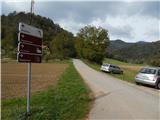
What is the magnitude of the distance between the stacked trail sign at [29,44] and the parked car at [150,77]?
43.6 feet

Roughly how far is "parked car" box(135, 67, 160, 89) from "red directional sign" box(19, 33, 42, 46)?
13330 mm

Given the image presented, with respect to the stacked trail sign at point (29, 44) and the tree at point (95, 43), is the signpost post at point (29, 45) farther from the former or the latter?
the tree at point (95, 43)

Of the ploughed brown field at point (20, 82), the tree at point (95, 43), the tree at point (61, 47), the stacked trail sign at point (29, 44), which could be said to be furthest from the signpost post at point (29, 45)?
the tree at point (61, 47)

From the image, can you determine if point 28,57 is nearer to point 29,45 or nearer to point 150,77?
point 29,45

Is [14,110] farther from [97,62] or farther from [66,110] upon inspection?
[97,62]

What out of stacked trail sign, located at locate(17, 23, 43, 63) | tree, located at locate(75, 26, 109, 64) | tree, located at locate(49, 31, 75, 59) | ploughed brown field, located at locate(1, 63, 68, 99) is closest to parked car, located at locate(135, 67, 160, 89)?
ploughed brown field, located at locate(1, 63, 68, 99)

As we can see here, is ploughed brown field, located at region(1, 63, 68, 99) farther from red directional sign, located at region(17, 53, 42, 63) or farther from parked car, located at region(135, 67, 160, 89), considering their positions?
parked car, located at region(135, 67, 160, 89)

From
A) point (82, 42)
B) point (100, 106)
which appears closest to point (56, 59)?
point (82, 42)

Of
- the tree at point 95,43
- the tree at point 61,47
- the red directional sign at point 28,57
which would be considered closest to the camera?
the red directional sign at point 28,57

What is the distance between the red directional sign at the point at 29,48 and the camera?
7.70 metres

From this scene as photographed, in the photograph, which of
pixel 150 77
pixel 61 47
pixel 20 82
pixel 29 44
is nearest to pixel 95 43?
pixel 61 47

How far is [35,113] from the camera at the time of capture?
826cm

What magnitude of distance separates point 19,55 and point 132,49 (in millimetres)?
190248

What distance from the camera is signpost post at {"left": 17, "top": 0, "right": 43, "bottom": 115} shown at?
25.2 feet
